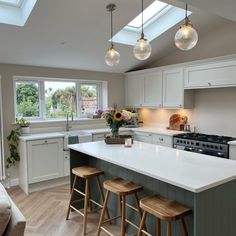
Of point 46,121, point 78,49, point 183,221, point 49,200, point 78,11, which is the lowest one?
point 49,200

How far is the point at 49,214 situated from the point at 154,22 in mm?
3491

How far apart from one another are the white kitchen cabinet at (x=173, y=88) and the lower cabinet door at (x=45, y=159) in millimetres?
2171

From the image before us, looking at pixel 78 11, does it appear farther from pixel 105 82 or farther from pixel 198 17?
pixel 105 82

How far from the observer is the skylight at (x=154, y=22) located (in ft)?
12.5

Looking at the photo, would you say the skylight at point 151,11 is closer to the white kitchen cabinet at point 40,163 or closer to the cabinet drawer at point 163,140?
the cabinet drawer at point 163,140

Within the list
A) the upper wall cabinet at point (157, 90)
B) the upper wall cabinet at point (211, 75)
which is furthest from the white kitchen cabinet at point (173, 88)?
the upper wall cabinet at point (211, 75)

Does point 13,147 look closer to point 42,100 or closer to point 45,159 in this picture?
point 45,159

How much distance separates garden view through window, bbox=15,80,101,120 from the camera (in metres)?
4.48

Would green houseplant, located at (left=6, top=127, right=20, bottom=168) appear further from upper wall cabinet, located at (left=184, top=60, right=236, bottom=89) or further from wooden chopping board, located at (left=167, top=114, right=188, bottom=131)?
upper wall cabinet, located at (left=184, top=60, right=236, bottom=89)

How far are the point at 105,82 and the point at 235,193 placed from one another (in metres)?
3.95

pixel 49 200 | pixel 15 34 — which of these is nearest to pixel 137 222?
pixel 49 200

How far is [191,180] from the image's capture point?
5.58 feet

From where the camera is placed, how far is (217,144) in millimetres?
3441

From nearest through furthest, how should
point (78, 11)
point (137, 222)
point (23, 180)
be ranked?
point (137, 222), point (78, 11), point (23, 180)
